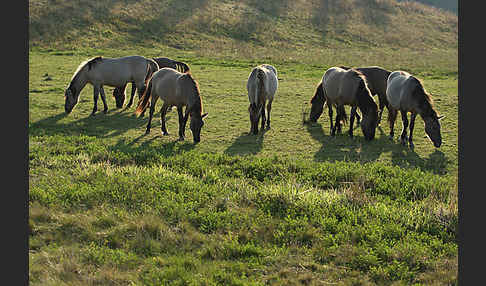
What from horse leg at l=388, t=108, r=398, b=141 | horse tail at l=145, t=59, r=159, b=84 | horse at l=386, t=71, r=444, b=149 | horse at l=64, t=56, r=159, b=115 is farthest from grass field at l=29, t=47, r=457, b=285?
horse tail at l=145, t=59, r=159, b=84

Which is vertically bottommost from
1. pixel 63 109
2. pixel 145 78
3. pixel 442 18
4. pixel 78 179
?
pixel 78 179

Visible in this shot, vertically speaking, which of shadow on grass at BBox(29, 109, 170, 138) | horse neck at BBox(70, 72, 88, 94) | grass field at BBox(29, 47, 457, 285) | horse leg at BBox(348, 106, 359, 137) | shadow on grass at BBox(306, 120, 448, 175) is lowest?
grass field at BBox(29, 47, 457, 285)

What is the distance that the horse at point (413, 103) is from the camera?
10492mm

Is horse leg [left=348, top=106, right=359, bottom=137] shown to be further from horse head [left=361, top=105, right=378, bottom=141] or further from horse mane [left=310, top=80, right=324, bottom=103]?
horse mane [left=310, top=80, right=324, bottom=103]

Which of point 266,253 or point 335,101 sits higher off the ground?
point 335,101

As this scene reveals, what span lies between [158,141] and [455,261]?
780cm

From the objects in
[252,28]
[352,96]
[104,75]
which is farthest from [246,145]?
[252,28]

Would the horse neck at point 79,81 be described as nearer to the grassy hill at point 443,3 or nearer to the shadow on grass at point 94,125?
the shadow on grass at point 94,125

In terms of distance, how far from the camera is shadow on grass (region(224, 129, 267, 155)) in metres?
10.6

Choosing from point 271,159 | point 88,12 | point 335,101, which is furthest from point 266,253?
point 88,12

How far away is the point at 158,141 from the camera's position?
1123 centimetres

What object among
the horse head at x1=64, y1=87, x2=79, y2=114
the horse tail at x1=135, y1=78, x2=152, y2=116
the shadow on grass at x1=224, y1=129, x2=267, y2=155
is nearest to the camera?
the shadow on grass at x1=224, y1=129, x2=267, y2=155

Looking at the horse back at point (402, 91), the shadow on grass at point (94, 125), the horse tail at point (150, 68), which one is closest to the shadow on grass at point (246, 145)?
the shadow on grass at point (94, 125)

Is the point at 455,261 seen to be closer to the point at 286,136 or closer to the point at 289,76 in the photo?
the point at 286,136
